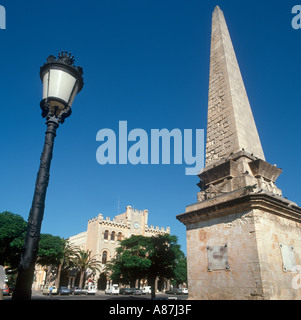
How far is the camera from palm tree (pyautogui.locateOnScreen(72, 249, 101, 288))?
42500mm

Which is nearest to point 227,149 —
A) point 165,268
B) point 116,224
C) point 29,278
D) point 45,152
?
point 45,152

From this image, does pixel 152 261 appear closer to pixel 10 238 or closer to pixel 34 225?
pixel 10 238

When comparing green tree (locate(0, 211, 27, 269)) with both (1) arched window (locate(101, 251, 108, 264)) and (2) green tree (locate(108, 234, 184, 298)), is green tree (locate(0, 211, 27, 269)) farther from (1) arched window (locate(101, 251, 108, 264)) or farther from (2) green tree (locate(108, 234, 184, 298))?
(1) arched window (locate(101, 251, 108, 264))

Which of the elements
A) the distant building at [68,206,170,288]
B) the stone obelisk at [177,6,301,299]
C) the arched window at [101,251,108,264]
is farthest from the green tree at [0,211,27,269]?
the stone obelisk at [177,6,301,299]

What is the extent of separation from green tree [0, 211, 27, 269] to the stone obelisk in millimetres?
26954

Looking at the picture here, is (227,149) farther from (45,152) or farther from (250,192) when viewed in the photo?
(45,152)

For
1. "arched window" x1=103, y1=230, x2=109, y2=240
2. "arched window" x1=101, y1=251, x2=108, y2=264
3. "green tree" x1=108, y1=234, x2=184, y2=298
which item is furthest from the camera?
"arched window" x1=103, y1=230, x2=109, y2=240

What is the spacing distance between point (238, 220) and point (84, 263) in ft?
138

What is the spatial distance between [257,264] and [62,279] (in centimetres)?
5093

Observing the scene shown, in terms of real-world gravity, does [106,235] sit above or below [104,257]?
above

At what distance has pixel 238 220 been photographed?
20.2ft

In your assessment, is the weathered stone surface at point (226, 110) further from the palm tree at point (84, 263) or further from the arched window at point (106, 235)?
the arched window at point (106, 235)

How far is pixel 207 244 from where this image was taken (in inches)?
264

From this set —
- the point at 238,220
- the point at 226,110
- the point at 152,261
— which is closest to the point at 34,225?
the point at 238,220
